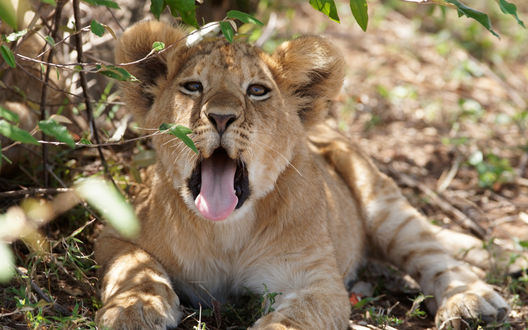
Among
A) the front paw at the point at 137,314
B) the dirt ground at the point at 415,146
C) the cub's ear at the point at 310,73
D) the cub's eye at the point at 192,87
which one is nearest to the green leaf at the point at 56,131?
the dirt ground at the point at 415,146

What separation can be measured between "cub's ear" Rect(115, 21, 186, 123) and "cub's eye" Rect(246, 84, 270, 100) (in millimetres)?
439

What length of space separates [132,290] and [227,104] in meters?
0.98

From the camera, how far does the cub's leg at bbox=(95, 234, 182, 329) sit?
2.91 metres

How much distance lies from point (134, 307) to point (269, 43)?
15.2 ft

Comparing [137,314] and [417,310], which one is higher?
[137,314]

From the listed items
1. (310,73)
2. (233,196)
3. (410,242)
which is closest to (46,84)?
(233,196)

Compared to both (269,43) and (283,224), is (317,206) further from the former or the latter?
(269,43)

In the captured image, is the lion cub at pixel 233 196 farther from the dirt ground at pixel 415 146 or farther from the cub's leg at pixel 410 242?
the dirt ground at pixel 415 146

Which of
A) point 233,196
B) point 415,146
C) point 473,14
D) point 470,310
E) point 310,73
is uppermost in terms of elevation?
point 473,14

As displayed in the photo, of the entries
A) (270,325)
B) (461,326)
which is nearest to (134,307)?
(270,325)

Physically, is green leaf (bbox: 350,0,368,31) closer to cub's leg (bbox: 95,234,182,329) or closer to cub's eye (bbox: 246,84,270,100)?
cub's eye (bbox: 246,84,270,100)

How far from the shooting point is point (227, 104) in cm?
308

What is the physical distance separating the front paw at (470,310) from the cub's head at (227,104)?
124cm

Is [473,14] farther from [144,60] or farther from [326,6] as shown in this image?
[144,60]
